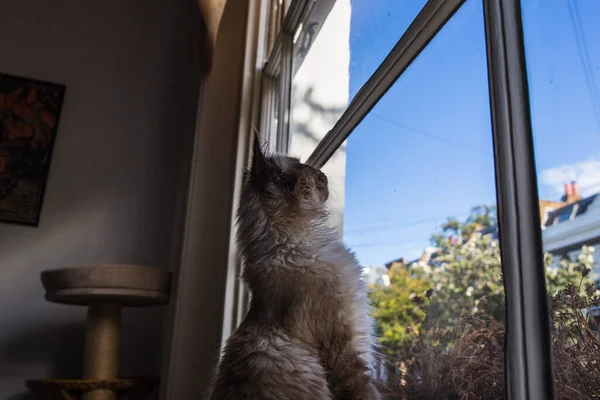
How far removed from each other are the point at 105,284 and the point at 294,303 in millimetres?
1276

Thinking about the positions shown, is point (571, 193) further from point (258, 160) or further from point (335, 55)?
point (335, 55)

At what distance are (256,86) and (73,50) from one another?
134cm

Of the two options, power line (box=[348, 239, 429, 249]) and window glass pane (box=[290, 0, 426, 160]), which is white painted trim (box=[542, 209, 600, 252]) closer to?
power line (box=[348, 239, 429, 249])

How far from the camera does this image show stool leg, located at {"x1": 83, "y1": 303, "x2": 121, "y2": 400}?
2.15 m

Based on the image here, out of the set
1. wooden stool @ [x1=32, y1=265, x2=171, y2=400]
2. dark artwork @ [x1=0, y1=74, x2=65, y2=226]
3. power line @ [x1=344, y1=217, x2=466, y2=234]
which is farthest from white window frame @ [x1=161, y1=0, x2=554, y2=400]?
dark artwork @ [x1=0, y1=74, x2=65, y2=226]

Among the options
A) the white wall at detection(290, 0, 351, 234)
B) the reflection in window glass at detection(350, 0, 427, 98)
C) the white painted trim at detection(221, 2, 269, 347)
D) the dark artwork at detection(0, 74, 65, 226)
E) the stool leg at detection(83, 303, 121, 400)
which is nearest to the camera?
the reflection in window glass at detection(350, 0, 427, 98)

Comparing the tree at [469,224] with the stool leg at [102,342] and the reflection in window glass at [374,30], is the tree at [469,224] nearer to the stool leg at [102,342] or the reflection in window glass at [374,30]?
the reflection in window glass at [374,30]

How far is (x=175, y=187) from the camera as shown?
2877 millimetres

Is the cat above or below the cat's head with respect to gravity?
below

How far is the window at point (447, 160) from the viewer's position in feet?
2.36

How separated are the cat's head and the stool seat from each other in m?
1.06

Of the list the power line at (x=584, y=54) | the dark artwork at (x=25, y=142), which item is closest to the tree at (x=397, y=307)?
the power line at (x=584, y=54)

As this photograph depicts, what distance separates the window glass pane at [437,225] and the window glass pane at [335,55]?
0.51 ft

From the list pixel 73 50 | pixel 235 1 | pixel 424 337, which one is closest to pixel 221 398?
pixel 424 337
